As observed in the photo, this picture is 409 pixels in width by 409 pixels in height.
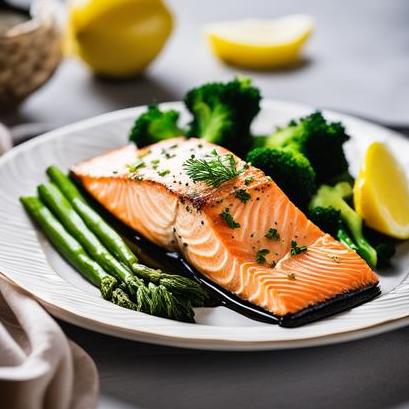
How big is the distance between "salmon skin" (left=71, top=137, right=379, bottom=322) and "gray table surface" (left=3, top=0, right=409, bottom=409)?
10.6 inches

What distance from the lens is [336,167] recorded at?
4.82m

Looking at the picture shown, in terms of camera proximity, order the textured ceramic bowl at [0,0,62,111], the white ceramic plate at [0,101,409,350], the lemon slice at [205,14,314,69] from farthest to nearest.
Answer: the lemon slice at [205,14,314,69] < the textured ceramic bowl at [0,0,62,111] < the white ceramic plate at [0,101,409,350]

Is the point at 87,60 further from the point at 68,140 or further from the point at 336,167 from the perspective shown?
the point at 336,167

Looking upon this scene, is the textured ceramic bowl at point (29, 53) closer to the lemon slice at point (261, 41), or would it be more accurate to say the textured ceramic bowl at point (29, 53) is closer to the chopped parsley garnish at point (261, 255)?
the lemon slice at point (261, 41)

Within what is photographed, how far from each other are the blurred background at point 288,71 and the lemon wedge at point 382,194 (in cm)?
149

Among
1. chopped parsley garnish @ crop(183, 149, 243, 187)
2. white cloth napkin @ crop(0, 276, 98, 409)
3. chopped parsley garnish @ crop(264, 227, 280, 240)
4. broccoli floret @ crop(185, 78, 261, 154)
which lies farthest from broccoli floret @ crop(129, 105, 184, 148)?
white cloth napkin @ crop(0, 276, 98, 409)

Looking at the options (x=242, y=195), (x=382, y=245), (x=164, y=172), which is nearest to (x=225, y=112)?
(x=164, y=172)

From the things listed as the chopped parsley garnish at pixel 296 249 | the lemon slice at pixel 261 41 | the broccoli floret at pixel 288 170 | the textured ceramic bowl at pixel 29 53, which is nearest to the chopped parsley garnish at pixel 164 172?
the broccoli floret at pixel 288 170

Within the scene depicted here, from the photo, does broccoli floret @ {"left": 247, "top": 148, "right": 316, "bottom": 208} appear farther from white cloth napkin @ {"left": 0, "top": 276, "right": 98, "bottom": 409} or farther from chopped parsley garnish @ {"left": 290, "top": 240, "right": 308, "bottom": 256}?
white cloth napkin @ {"left": 0, "top": 276, "right": 98, "bottom": 409}

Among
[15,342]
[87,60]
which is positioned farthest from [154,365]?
[87,60]

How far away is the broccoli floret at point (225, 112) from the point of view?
197 inches

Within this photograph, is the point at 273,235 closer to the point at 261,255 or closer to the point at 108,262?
the point at 261,255

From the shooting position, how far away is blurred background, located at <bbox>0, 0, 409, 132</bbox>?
22.2ft

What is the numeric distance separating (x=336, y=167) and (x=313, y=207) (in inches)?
17.0
